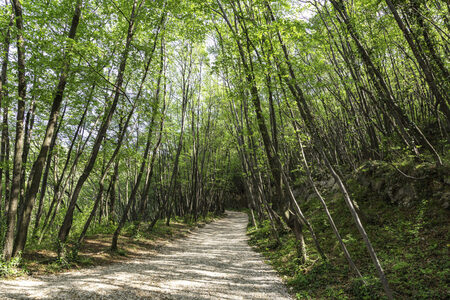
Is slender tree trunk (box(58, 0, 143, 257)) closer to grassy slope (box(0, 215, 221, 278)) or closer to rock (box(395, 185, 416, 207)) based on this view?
grassy slope (box(0, 215, 221, 278))

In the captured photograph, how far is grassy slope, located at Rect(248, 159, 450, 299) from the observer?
14.1ft

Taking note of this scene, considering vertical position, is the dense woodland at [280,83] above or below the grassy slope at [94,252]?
above

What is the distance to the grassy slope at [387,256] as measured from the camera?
4.30 m

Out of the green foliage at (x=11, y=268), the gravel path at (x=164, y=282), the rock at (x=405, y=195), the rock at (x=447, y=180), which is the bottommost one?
the gravel path at (x=164, y=282)

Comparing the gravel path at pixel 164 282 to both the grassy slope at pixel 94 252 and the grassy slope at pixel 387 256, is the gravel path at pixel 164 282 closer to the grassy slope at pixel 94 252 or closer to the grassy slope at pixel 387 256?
the grassy slope at pixel 94 252

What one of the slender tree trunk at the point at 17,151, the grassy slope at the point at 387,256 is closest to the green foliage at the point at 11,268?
the slender tree trunk at the point at 17,151

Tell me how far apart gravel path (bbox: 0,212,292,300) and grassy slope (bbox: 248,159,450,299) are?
0.79 meters

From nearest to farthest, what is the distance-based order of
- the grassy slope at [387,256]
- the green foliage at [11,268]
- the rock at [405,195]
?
the grassy slope at [387,256] → the green foliage at [11,268] → the rock at [405,195]

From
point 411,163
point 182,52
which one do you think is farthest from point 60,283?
point 182,52

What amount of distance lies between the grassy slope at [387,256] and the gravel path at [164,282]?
0.79 meters

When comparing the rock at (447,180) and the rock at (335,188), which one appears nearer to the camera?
the rock at (447,180)

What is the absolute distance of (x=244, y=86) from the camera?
254 inches

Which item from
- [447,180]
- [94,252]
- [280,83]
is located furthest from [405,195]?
[94,252]

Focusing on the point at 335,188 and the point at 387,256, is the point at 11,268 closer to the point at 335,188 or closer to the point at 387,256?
the point at 387,256
